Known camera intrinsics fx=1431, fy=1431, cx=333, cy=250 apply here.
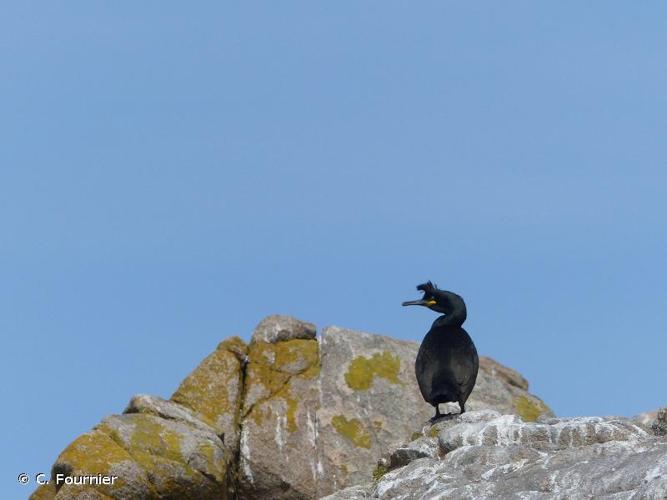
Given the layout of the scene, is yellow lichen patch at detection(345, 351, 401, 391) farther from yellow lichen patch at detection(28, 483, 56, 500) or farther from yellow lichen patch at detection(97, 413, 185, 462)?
yellow lichen patch at detection(28, 483, 56, 500)

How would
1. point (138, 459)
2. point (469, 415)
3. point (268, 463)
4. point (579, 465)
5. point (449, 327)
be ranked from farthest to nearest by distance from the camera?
point (268, 463) → point (138, 459) → point (449, 327) → point (469, 415) → point (579, 465)

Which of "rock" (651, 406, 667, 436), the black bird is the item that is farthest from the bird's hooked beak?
"rock" (651, 406, 667, 436)

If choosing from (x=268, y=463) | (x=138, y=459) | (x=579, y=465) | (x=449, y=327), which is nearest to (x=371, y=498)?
(x=579, y=465)

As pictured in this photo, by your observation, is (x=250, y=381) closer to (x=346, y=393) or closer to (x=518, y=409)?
(x=346, y=393)

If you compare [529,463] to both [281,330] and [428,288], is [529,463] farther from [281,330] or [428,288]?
[281,330]

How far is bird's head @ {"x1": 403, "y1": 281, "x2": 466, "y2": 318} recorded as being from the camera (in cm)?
2206

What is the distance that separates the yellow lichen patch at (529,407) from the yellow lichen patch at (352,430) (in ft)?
12.2

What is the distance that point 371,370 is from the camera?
100.0ft

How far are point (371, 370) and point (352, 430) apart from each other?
5.39 feet

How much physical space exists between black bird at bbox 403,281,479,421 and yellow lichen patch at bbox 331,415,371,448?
7.10 metres

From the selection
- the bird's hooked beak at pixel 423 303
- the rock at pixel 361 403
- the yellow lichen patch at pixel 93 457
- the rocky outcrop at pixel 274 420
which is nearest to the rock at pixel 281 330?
the rocky outcrop at pixel 274 420

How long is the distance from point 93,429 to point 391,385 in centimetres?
656

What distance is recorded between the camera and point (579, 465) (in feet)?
44.7

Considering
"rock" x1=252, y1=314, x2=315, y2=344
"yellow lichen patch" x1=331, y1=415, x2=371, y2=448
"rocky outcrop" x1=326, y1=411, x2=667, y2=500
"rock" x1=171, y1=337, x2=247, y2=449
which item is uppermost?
"rock" x1=252, y1=314, x2=315, y2=344
